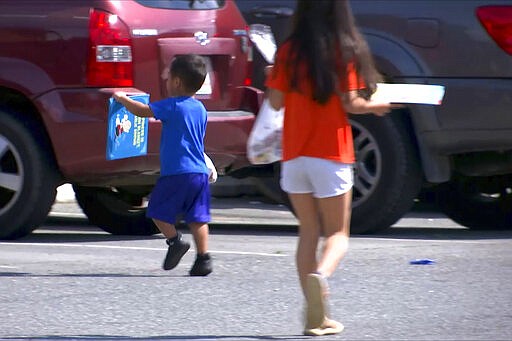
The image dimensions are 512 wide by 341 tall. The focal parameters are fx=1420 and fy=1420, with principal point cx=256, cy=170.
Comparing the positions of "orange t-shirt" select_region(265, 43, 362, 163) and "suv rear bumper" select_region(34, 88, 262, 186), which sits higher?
"orange t-shirt" select_region(265, 43, 362, 163)

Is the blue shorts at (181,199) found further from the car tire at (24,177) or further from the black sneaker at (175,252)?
the car tire at (24,177)

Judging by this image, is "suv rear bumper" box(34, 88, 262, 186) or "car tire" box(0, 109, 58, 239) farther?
"car tire" box(0, 109, 58, 239)

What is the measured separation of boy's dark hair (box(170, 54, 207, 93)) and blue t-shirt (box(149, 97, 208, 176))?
98 mm

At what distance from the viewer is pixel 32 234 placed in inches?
389

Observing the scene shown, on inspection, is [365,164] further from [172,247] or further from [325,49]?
[325,49]

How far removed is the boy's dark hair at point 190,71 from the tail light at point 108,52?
3.59 feet

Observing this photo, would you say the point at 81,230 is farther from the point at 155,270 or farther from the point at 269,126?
the point at 269,126

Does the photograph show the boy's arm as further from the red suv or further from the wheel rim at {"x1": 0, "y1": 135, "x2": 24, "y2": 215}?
the wheel rim at {"x1": 0, "y1": 135, "x2": 24, "y2": 215}

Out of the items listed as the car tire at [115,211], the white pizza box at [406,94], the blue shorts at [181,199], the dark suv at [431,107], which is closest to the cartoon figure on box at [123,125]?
the blue shorts at [181,199]

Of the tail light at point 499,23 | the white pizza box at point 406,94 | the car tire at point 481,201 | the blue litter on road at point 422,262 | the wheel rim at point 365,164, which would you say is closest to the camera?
the white pizza box at point 406,94

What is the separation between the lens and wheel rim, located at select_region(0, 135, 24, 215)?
29.3 ft

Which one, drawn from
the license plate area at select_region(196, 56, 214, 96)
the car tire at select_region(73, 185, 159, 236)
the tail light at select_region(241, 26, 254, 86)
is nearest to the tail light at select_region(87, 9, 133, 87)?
the license plate area at select_region(196, 56, 214, 96)

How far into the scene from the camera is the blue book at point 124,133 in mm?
A: 8219

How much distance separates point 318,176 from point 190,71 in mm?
1894
